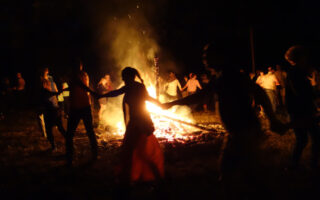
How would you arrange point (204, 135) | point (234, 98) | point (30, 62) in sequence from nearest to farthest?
point (234, 98) < point (204, 135) < point (30, 62)

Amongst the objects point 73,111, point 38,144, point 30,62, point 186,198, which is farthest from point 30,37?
point 186,198

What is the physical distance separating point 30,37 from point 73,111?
2162 cm

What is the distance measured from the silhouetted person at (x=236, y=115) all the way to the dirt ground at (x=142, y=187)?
20 cm


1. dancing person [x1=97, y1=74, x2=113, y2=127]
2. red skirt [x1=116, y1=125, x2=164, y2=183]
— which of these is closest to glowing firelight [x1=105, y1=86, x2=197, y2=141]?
dancing person [x1=97, y1=74, x2=113, y2=127]

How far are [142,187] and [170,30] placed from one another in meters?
22.5

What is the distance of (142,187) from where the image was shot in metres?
4.69

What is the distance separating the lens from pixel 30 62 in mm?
24375

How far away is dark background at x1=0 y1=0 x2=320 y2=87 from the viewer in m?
23.8

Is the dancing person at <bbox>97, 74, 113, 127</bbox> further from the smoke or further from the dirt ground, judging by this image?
the dirt ground

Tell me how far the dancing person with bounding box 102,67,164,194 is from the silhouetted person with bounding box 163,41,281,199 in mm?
1137

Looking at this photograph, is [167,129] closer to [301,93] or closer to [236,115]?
[301,93]

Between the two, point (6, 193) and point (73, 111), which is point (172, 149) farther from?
point (6, 193)

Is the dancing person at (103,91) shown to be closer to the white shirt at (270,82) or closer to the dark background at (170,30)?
the white shirt at (270,82)

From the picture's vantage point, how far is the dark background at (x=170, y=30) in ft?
77.9
